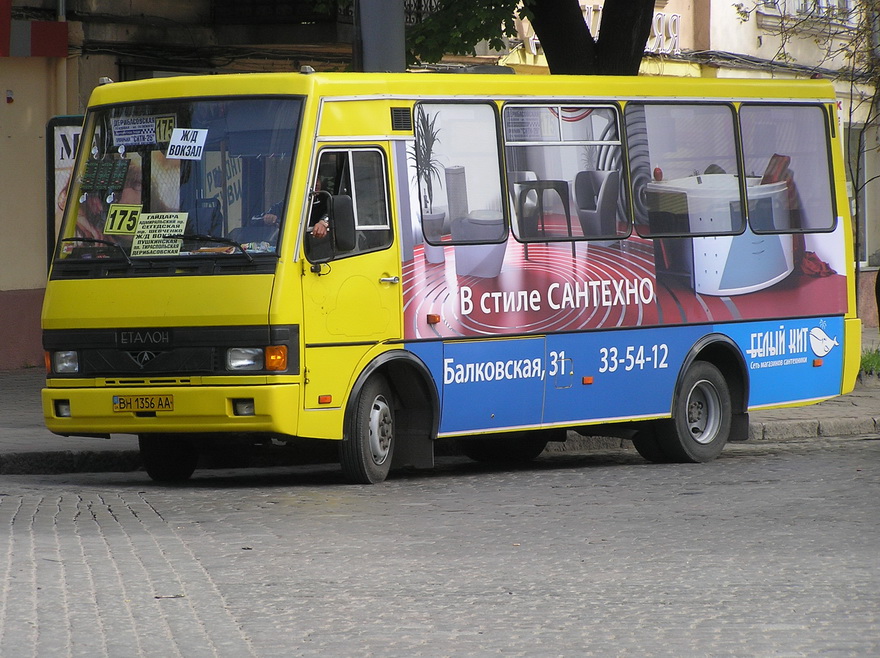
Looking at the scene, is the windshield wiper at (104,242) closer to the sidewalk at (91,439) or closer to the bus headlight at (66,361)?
the bus headlight at (66,361)

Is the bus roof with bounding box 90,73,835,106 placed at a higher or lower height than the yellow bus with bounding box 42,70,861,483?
higher

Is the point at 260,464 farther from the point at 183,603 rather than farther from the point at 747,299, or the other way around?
the point at 183,603

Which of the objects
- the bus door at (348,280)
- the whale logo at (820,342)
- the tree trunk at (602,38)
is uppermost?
the tree trunk at (602,38)

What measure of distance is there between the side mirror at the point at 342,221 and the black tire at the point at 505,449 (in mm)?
3382

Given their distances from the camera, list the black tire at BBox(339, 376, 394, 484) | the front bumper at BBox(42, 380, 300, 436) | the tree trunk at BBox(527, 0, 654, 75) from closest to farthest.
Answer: the front bumper at BBox(42, 380, 300, 436)
the black tire at BBox(339, 376, 394, 484)
the tree trunk at BBox(527, 0, 654, 75)

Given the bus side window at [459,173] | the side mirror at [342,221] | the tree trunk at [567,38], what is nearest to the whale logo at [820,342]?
the bus side window at [459,173]

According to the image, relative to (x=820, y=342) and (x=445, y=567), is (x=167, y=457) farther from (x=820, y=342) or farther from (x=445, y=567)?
(x=820, y=342)

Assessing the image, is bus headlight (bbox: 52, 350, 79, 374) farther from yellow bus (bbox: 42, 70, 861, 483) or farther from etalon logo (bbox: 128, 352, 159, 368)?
etalon logo (bbox: 128, 352, 159, 368)

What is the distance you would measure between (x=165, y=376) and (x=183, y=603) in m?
3.99

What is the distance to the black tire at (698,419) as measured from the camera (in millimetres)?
13242

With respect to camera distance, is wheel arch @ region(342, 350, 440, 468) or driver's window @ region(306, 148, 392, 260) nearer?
driver's window @ region(306, 148, 392, 260)

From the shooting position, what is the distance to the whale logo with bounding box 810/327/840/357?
14.1 meters

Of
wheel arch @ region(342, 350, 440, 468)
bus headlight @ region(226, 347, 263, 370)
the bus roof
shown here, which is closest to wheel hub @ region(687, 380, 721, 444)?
the bus roof

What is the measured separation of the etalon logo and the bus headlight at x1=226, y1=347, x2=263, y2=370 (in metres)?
0.51
